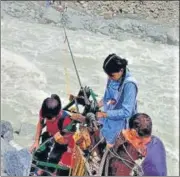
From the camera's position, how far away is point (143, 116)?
3455mm

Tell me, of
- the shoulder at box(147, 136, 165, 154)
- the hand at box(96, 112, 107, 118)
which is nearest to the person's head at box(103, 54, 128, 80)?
the hand at box(96, 112, 107, 118)

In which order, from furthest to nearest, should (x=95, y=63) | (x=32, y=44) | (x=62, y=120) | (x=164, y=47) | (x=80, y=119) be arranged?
(x=164, y=47), (x=32, y=44), (x=95, y=63), (x=62, y=120), (x=80, y=119)

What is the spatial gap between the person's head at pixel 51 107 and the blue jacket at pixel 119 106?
1.20 feet

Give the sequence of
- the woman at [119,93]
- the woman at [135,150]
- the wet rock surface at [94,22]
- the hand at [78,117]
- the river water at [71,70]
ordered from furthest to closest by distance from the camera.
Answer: the wet rock surface at [94,22], the river water at [71,70], the woman at [119,93], the hand at [78,117], the woman at [135,150]

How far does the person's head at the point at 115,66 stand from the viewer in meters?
3.95

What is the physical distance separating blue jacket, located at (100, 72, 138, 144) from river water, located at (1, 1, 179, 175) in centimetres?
265

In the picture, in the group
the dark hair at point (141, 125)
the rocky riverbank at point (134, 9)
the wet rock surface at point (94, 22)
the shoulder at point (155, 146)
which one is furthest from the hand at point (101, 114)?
the rocky riverbank at point (134, 9)

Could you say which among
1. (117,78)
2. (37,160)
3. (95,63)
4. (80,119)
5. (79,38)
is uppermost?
(79,38)

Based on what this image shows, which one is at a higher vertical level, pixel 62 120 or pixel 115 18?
pixel 115 18

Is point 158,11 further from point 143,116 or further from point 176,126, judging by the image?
point 143,116

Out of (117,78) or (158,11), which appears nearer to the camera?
(117,78)

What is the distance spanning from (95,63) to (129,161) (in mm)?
8494

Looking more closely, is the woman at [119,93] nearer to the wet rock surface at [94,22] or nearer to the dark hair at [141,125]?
the dark hair at [141,125]

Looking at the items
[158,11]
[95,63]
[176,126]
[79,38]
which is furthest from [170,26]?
[176,126]
